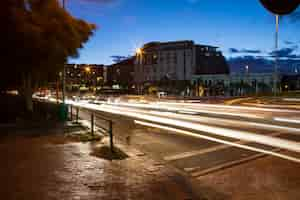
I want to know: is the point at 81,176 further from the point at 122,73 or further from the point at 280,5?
the point at 122,73

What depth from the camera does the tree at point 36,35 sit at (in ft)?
64.7

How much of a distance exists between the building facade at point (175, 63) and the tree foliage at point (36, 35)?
87.8m

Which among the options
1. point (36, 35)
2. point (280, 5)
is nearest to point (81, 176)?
point (280, 5)

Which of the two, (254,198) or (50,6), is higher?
(50,6)

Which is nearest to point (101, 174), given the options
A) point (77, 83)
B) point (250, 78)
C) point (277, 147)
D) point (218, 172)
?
point (218, 172)

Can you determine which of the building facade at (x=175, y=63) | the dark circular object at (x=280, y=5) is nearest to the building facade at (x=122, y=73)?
the building facade at (x=175, y=63)

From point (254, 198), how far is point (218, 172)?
6.70 feet

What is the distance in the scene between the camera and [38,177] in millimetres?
Answer: 8008

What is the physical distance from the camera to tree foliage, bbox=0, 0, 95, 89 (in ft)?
64.7

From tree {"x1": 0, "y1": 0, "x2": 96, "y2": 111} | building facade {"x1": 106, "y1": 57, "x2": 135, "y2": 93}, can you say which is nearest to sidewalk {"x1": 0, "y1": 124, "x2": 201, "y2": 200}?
tree {"x1": 0, "y1": 0, "x2": 96, "y2": 111}

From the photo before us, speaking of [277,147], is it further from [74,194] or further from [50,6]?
[50,6]

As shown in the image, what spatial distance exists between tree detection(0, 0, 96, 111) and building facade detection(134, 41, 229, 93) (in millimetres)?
87806

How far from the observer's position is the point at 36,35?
Answer: 19.8 metres

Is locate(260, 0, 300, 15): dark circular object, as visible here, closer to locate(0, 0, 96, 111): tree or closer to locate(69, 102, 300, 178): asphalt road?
locate(69, 102, 300, 178): asphalt road
